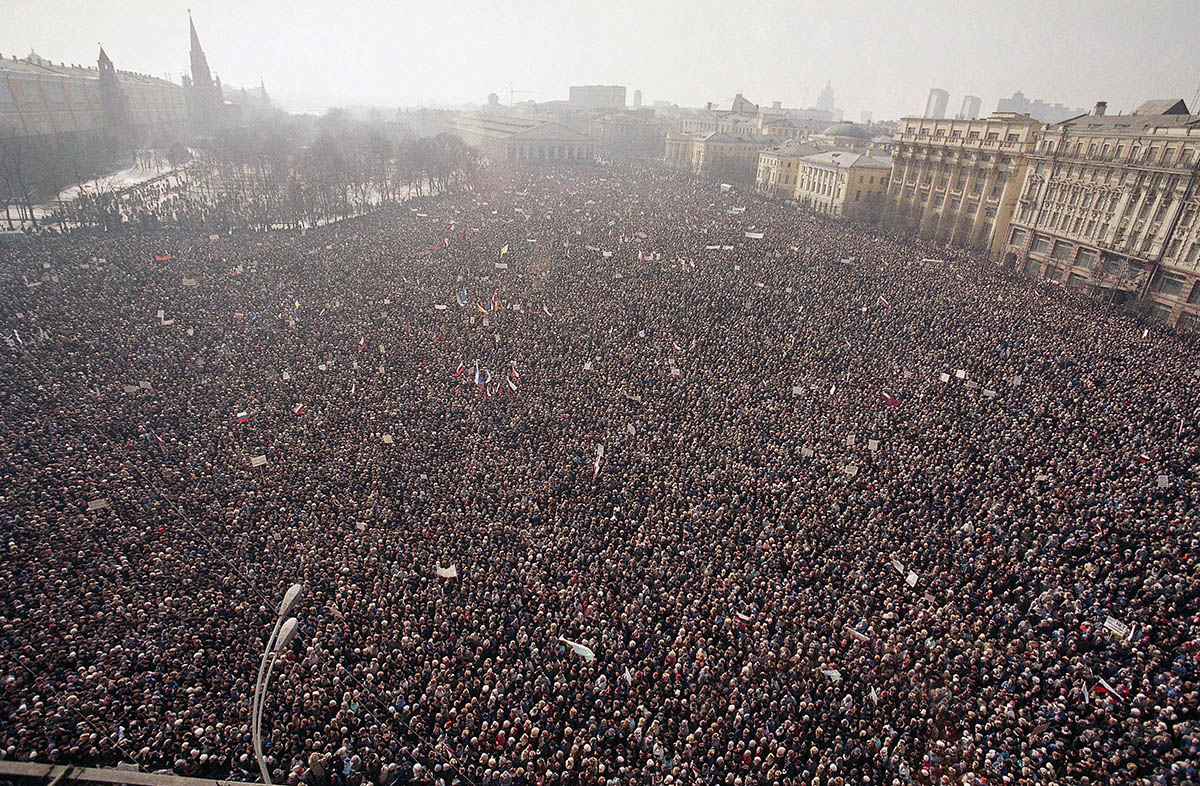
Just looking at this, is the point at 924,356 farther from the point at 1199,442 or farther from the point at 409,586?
the point at 409,586

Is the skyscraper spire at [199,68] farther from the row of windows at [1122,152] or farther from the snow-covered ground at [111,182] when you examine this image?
the row of windows at [1122,152]

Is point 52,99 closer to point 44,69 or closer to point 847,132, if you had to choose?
point 44,69

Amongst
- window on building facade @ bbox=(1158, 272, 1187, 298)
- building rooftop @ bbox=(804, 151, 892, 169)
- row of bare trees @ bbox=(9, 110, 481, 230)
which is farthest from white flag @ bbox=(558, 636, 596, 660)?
building rooftop @ bbox=(804, 151, 892, 169)

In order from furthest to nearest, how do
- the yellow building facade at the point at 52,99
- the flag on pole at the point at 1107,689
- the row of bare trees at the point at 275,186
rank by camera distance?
the yellow building facade at the point at 52,99, the row of bare trees at the point at 275,186, the flag on pole at the point at 1107,689

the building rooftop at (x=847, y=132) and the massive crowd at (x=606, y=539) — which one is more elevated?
the building rooftop at (x=847, y=132)

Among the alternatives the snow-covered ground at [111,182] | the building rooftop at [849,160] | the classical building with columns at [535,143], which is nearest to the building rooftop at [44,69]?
the snow-covered ground at [111,182]

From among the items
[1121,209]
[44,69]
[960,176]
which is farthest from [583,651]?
[44,69]

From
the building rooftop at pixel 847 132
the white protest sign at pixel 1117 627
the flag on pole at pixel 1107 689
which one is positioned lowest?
the flag on pole at pixel 1107 689
